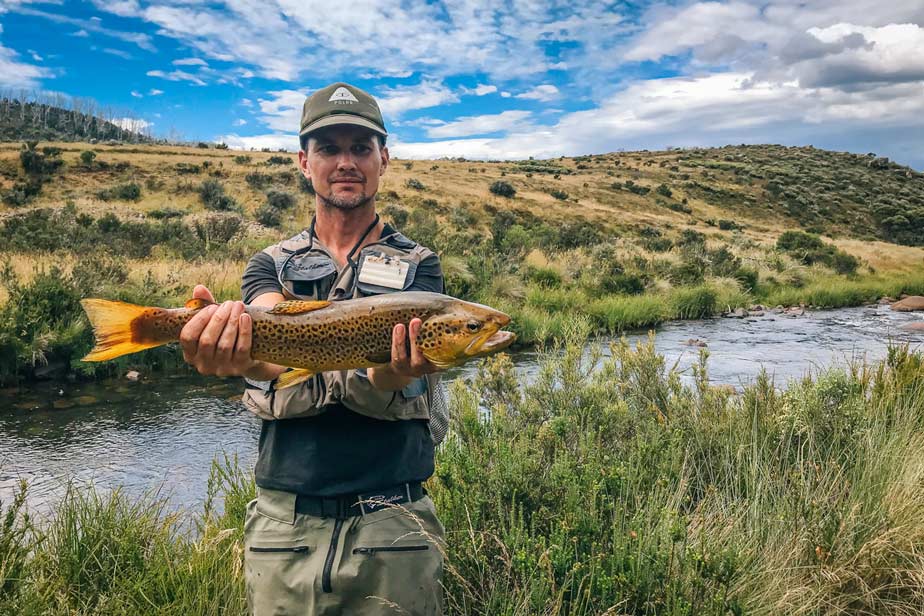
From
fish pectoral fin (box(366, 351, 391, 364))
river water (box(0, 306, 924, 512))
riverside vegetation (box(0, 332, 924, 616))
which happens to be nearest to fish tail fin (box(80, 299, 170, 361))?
fish pectoral fin (box(366, 351, 391, 364))

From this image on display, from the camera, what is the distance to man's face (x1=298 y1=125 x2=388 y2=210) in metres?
3.03

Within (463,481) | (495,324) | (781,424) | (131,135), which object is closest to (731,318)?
(781,424)

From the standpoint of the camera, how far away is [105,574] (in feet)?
12.0

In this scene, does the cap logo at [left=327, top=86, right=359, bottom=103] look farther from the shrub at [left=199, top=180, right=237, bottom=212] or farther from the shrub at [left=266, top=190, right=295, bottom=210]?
the shrub at [left=199, top=180, right=237, bottom=212]

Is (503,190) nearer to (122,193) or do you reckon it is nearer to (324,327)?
(122,193)

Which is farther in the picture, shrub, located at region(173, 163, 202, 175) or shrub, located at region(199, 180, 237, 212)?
shrub, located at region(173, 163, 202, 175)

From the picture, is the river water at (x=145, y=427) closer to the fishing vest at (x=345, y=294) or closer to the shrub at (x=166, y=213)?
the fishing vest at (x=345, y=294)

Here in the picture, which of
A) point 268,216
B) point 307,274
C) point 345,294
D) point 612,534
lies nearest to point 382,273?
point 345,294

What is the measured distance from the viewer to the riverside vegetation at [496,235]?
488 inches

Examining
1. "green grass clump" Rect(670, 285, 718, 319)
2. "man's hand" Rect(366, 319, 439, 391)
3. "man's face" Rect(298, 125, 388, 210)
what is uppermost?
"man's face" Rect(298, 125, 388, 210)

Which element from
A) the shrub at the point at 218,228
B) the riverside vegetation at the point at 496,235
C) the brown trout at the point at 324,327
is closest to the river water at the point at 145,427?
the riverside vegetation at the point at 496,235

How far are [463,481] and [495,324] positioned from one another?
1675mm

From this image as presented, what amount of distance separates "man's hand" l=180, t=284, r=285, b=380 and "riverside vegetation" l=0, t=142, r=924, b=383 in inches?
328

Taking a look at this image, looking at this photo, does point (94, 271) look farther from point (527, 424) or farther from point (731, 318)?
point (731, 318)
